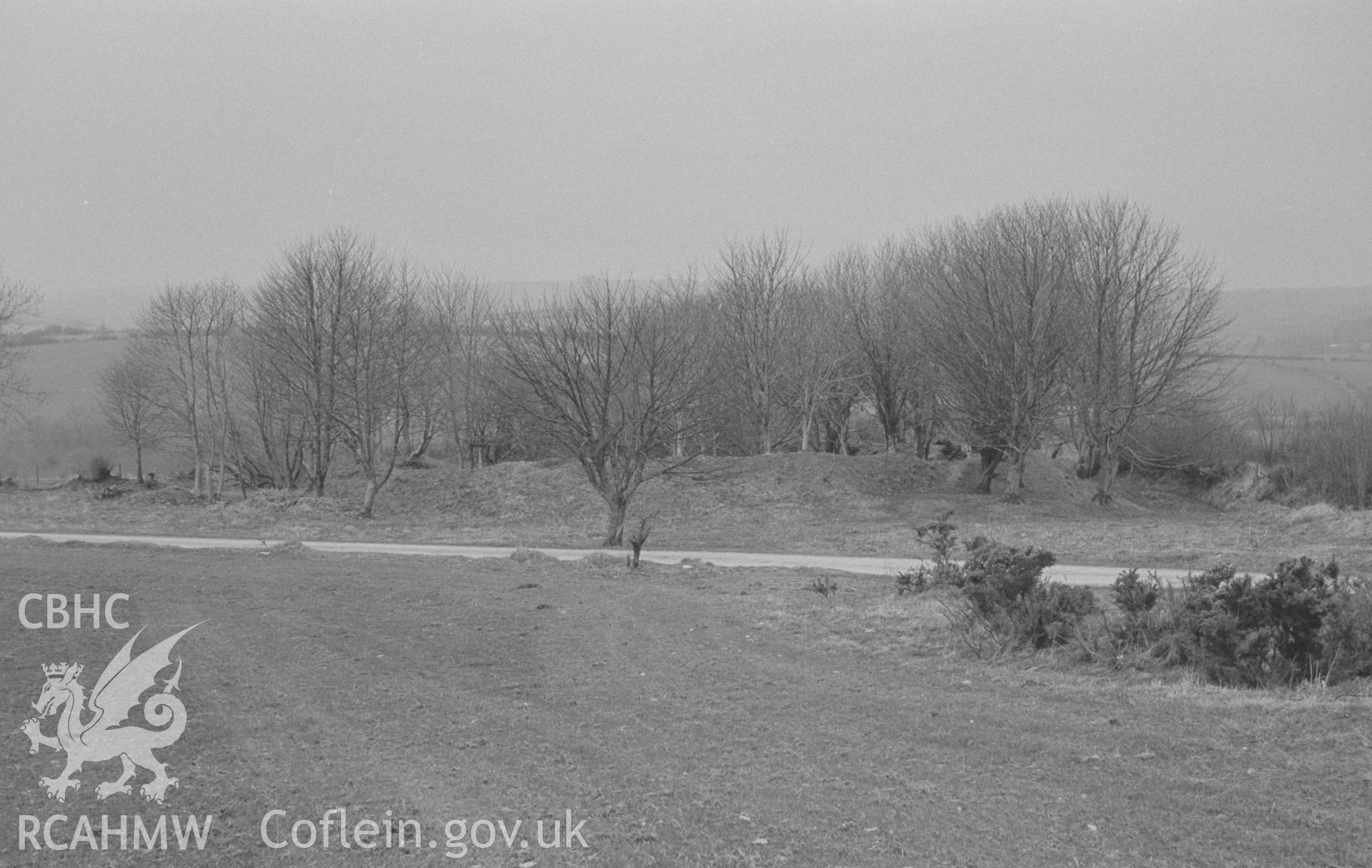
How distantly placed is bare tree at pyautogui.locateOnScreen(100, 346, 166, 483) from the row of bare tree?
12 centimetres

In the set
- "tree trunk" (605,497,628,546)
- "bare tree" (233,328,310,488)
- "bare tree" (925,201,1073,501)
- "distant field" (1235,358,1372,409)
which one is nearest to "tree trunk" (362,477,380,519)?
"bare tree" (233,328,310,488)

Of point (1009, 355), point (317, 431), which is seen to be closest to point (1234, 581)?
point (1009, 355)

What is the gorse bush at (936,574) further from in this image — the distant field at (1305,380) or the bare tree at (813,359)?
the distant field at (1305,380)

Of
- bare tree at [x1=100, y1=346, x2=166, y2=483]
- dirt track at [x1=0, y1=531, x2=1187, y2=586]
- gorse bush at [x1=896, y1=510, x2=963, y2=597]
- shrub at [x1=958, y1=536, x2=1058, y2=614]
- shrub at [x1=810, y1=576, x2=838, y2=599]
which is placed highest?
bare tree at [x1=100, y1=346, x2=166, y2=483]

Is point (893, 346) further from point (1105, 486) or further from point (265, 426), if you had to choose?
point (265, 426)

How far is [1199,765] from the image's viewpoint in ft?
21.4

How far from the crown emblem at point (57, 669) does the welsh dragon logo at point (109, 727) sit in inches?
0.5

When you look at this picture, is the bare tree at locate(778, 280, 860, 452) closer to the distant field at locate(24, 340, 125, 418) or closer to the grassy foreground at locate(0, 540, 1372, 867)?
the grassy foreground at locate(0, 540, 1372, 867)

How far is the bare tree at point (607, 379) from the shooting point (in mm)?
24266

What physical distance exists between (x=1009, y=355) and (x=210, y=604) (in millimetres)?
27373

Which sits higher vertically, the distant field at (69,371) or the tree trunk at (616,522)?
the distant field at (69,371)

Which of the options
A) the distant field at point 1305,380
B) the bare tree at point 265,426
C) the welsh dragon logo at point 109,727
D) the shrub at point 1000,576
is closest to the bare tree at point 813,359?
the distant field at point 1305,380

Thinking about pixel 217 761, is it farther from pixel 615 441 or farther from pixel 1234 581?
pixel 615 441

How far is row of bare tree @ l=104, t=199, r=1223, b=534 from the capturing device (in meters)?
25.7
